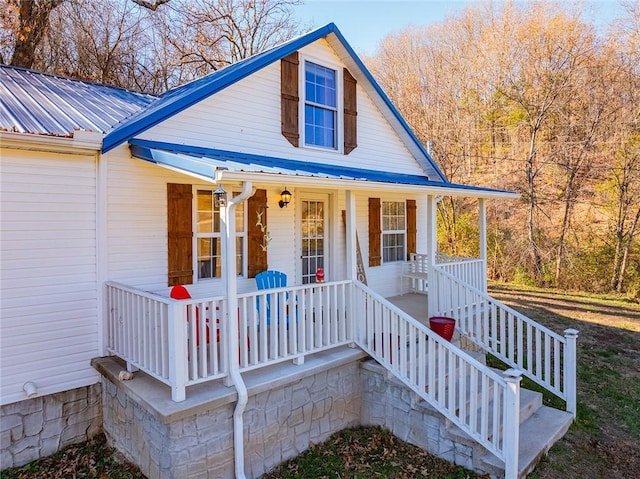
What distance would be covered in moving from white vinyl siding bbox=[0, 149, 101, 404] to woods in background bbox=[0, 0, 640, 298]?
410 inches

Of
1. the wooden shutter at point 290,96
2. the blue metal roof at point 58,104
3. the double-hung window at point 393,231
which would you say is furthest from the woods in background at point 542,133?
the blue metal roof at point 58,104

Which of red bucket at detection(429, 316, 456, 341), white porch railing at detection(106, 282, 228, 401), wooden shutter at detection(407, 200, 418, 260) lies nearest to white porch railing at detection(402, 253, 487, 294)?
wooden shutter at detection(407, 200, 418, 260)

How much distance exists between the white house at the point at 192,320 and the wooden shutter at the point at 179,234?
0.06ft

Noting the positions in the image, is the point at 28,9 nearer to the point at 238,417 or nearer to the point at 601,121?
the point at 238,417

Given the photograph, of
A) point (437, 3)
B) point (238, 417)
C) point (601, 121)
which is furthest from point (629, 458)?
point (437, 3)

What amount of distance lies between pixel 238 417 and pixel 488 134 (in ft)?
55.6

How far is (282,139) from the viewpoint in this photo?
6.95 meters

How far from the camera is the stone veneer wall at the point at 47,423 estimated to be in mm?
4391

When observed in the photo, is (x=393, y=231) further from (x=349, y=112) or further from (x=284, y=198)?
(x=284, y=198)

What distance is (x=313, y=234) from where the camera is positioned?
25.1ft

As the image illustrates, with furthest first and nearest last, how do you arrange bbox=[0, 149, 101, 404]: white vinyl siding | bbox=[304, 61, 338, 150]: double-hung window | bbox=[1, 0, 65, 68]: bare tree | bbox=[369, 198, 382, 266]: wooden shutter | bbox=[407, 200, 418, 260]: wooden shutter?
bbox=[1, 0, 65, 68]: bare tree, bbox=[407, 200, 418, 260]: wooden shutter, bbox=[369, 198, 382, 266]: wooden shutter, bbox=[304, 61, 338, 150]: double-hung window, bbox=[0, 149, 101, 404]: white vinyl siding

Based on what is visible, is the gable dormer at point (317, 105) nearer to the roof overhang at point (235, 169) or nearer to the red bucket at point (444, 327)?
the roof overhang at point (235, 169)

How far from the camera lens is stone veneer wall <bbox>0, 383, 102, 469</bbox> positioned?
4391 millimetres

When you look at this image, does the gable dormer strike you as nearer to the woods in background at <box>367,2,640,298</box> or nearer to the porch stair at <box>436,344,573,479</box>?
the porch stair at <box>436,344,573,479</box>
